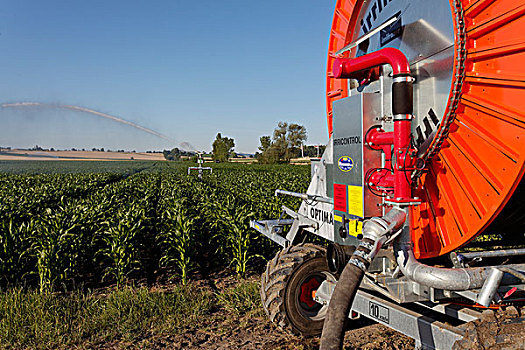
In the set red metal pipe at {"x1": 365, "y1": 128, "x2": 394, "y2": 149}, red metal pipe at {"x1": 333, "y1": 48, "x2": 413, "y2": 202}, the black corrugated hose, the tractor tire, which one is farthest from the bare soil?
red metal pipe at {"x1": 365, "y1": 128, "x2": 394, "y2": 149}

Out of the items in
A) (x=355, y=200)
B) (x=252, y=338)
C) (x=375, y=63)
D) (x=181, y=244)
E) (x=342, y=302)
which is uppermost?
(x=375, y=63)

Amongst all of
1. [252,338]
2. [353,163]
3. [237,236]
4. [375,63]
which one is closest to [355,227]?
[353,163]

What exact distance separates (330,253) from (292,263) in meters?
1.09

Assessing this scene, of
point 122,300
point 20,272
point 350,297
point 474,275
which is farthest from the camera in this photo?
point 20,272

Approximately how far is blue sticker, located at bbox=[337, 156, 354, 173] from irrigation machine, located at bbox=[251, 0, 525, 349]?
1cm

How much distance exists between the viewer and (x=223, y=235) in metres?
8.12

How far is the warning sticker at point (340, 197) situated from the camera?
129 inches

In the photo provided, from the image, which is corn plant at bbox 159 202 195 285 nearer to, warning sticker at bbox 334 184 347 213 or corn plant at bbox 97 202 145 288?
corn plant at bbox 97 202 145 288

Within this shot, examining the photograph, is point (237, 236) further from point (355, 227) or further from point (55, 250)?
point (355, 227)

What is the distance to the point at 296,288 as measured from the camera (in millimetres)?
4430

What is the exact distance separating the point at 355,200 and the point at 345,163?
31 centimetres

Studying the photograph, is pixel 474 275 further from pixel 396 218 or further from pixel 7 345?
pixel 7 345

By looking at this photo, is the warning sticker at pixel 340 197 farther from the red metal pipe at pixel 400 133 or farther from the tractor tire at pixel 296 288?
the tractor tire at pixel 296 288

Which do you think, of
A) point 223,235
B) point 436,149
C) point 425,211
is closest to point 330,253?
point 425,211
